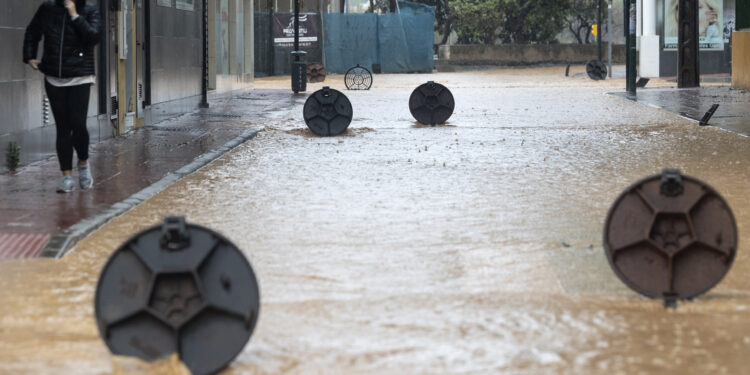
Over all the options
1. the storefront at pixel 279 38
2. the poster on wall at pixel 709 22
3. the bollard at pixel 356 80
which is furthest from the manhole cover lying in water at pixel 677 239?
the storefront at pixel 279 38

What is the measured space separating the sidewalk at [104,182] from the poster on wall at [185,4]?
2816 mm

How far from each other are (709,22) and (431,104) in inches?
840

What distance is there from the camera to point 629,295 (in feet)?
18.8

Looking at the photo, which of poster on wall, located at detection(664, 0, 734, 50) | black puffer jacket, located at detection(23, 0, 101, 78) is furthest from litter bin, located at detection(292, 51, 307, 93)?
black puffer jacket, located at detection(23, 0, 101, 78)

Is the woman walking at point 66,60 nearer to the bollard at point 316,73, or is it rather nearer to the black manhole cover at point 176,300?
the black manhole cover at point 176,300

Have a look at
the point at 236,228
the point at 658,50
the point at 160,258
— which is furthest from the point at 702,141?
the point at 658,50

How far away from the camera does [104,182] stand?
1020 centimetres

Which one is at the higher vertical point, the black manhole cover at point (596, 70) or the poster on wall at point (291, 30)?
the poster on wall at point (291, 30)

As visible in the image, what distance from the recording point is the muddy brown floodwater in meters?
4.70

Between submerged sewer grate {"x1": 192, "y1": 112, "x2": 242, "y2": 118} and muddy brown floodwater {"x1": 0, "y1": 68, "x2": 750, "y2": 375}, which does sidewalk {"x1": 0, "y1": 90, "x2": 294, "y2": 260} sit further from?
submerged sewer grate {"x1": 192, "y1": 112, "x2": 242, "y2": 118}

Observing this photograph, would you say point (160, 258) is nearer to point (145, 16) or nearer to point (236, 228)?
point (236, 228)

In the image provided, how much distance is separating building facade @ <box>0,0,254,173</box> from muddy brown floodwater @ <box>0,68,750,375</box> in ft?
6.37

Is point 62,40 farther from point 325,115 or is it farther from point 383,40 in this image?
point 383,40

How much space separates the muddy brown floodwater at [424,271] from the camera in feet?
15.4
